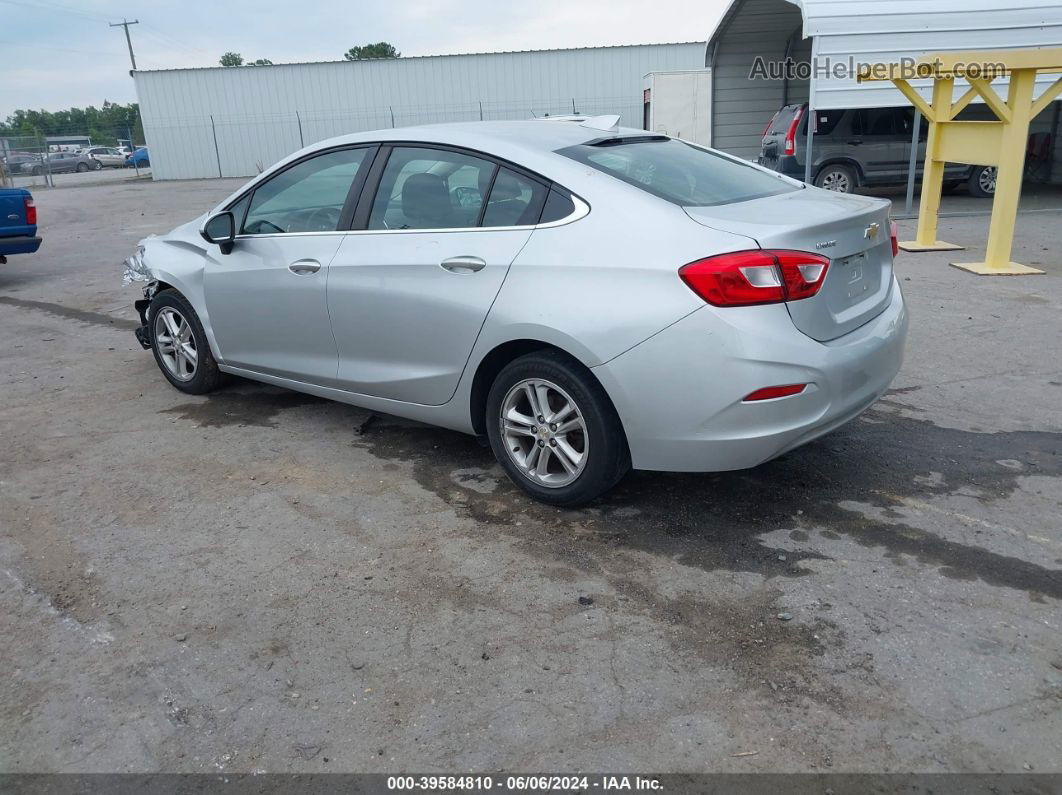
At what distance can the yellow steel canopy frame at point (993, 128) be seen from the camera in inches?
343

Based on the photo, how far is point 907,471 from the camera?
431 centimetres

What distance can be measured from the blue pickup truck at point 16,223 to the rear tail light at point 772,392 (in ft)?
33.7

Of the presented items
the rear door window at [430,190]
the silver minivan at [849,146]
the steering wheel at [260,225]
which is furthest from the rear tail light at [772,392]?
the silver minivan at [849,146]

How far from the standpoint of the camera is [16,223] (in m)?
10.9

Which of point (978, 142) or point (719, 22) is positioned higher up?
point (719, 22)

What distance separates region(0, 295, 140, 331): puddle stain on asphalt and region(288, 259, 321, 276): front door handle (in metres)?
4.15

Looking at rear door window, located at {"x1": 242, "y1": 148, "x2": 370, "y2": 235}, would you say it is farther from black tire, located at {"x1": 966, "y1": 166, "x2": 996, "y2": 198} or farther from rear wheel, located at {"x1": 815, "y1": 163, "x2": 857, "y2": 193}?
black tire, located at {"x1": 966, "y1": 166, "x2": 996, "y2": 198}

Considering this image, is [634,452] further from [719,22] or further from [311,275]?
[719,22]

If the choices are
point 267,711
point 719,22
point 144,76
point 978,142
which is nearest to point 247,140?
point 144,76

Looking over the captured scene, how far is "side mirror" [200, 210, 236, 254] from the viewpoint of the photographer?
5.13m

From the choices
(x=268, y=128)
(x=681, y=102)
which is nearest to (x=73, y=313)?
(x=681, y=102)

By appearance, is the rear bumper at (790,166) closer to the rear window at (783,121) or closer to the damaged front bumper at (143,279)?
the rear window at (783,121)

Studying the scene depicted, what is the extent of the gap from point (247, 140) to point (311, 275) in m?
33.3

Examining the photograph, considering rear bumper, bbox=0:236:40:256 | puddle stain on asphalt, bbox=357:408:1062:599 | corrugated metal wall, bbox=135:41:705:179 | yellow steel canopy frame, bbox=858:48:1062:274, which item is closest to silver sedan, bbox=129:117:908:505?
puddle stain on asphalt, bbox=357:408:1062:599
